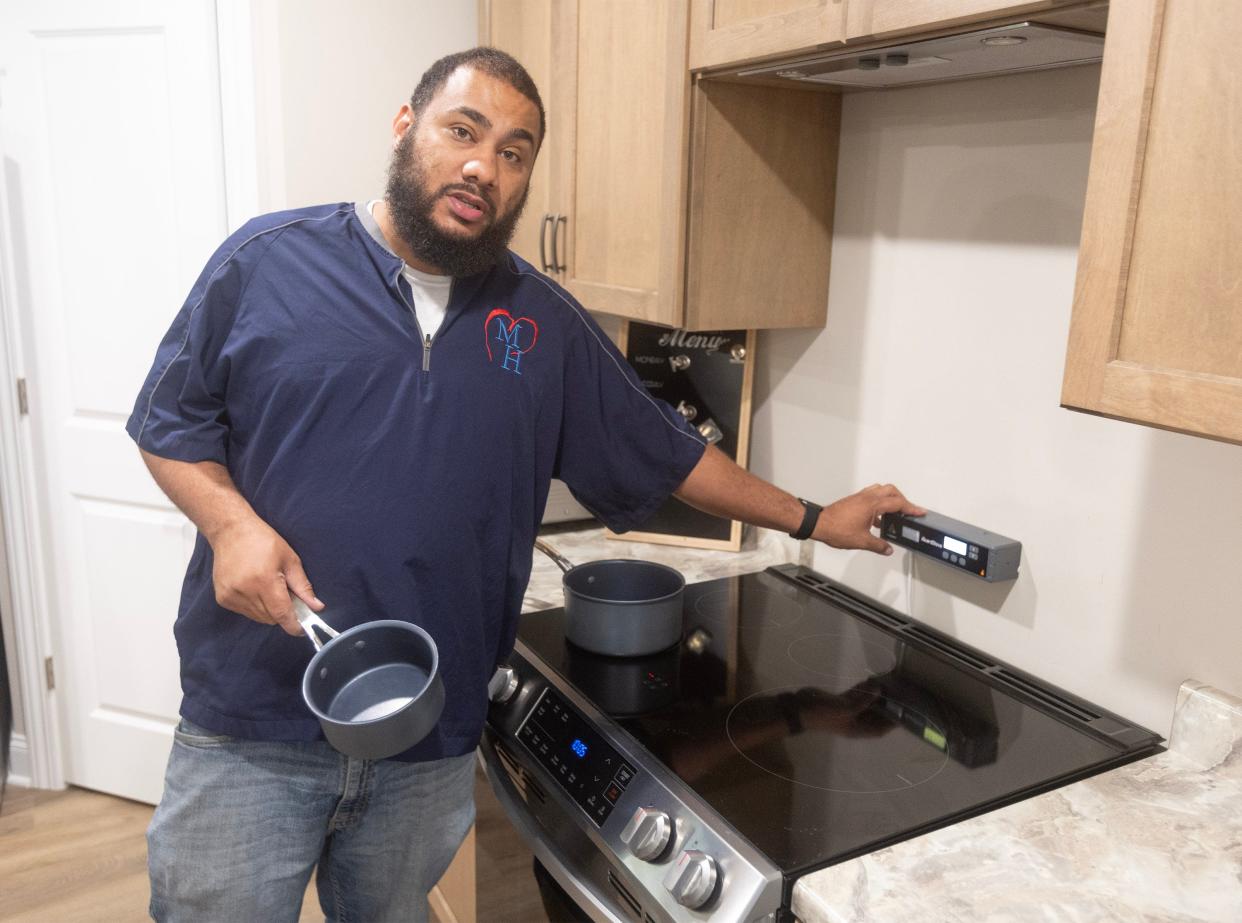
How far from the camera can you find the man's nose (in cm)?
130

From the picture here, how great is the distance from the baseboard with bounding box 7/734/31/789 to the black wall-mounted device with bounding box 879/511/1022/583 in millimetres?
2368

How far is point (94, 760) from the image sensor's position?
2682 mm

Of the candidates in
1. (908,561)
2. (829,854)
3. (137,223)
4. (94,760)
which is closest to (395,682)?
(829,854)

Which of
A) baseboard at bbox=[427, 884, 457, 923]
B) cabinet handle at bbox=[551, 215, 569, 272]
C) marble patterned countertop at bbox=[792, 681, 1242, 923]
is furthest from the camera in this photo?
cabinet handle at bbox=[551, 215, 569, 272]

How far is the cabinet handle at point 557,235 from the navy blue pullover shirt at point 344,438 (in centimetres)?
58

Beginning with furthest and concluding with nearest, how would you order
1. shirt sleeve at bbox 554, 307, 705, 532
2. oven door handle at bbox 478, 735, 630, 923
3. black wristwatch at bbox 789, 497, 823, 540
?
1. black wristwatch at bbox 789, 497, 823, 540
2. shirt sleeve at bbox 554, 307, 705, 532
3. oven door handle at bbox 478, 735, 630, 923

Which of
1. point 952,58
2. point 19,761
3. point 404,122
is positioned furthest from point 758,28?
point 19,761

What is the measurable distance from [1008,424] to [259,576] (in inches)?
42.3

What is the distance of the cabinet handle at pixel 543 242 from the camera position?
1.97 metres

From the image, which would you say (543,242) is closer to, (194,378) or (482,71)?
(482,71)

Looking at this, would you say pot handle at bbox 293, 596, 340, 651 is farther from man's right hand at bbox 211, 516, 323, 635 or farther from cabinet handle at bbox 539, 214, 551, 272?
cabinet handle at bbox 539, 214, 551, 272

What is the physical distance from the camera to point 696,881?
3.43ft

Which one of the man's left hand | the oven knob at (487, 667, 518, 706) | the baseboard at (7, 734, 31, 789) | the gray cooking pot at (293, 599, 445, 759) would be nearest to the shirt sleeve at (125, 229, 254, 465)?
the gray cooking pot at (293, 599, 445, 759)

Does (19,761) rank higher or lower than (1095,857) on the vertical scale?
lower
